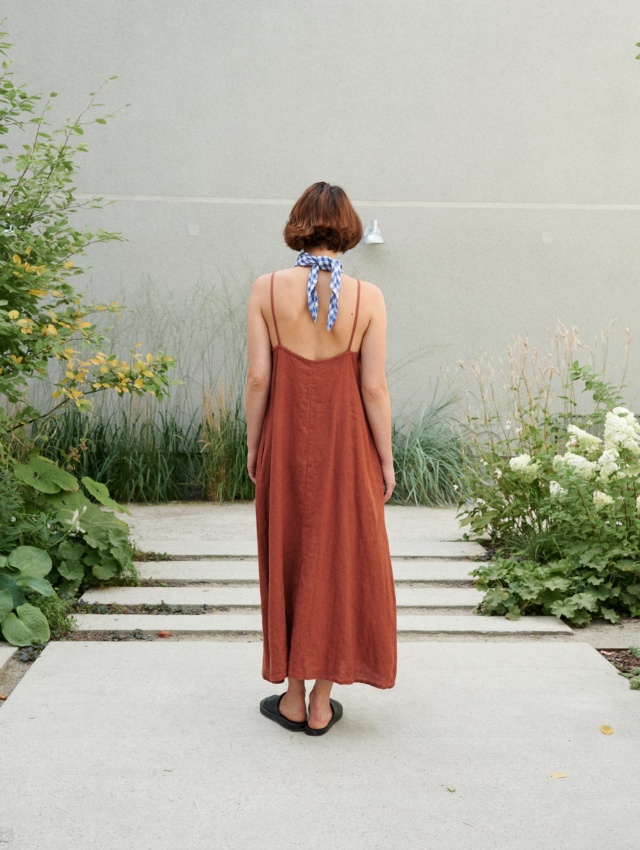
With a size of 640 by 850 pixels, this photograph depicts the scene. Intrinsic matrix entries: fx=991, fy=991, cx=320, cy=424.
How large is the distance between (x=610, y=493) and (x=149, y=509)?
3.17 metres

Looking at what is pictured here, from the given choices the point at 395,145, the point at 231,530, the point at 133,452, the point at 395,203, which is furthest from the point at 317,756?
the point at 395,145

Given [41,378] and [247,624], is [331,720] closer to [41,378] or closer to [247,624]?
[247,624]

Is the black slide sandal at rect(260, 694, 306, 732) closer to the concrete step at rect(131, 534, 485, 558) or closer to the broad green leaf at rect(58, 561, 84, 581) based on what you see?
the broad green leaf at rect(58, 561, 84, 581)

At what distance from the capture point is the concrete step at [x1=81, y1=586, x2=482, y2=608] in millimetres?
4184

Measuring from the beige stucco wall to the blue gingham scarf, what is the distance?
4385 millimetres

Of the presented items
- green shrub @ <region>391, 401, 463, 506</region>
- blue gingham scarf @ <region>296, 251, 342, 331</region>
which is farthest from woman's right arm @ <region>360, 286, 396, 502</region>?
green shrub @ <region>391, 401, 463, 506</region>

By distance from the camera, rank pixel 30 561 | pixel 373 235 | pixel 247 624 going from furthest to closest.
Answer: pixel 373 235 < pixel 247 624 < pixel 30 561

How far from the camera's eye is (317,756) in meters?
2.75

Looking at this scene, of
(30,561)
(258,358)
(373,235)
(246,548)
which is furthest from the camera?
(373,235)

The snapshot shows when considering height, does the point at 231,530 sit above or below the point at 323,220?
below

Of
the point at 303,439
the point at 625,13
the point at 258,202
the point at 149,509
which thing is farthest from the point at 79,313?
the point at 625,13

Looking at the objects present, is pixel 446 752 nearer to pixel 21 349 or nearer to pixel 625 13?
pixel 21 349

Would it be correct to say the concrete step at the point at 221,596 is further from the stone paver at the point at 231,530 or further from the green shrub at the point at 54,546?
the stone paver at the point at 231,530

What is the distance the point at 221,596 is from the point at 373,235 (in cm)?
354
